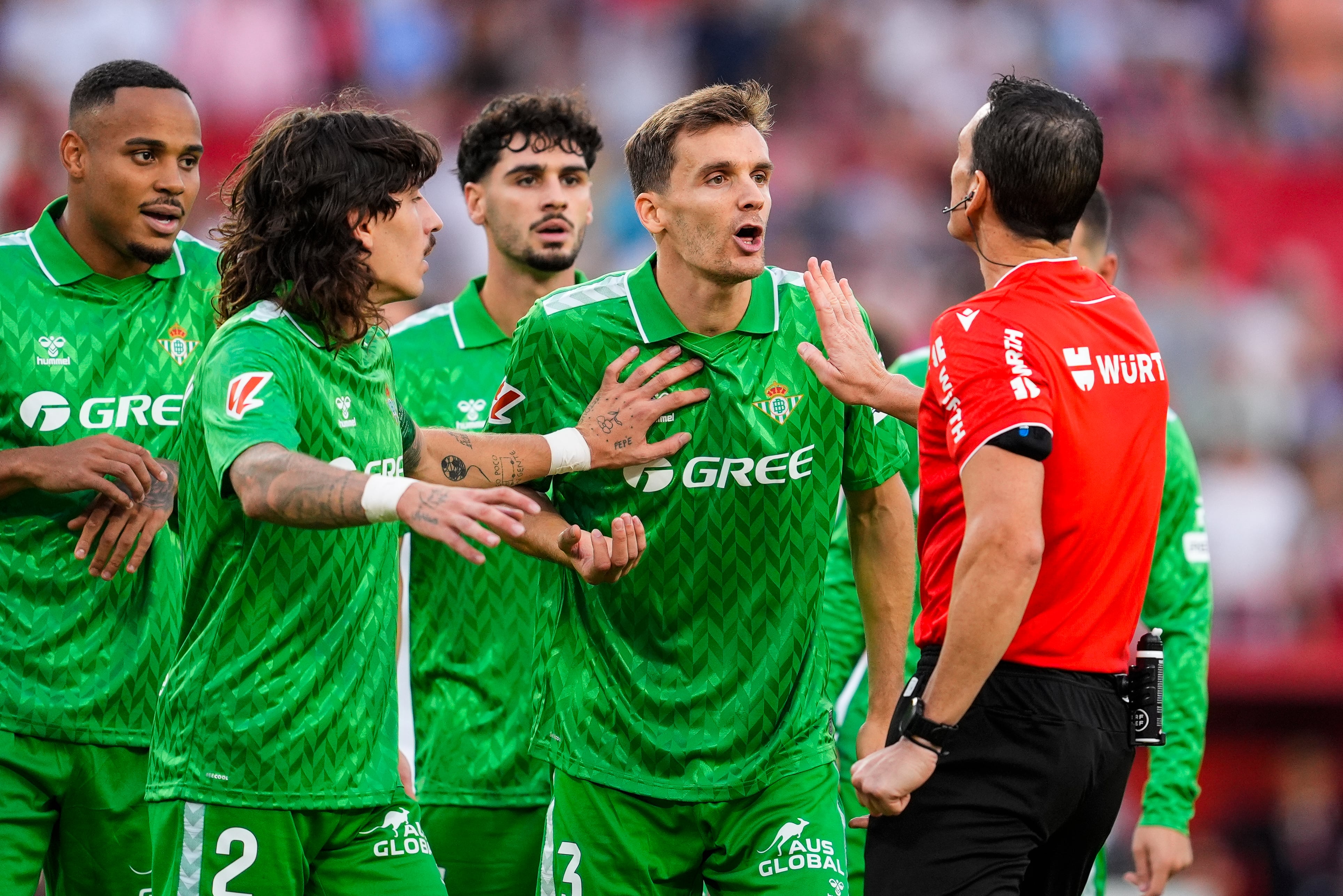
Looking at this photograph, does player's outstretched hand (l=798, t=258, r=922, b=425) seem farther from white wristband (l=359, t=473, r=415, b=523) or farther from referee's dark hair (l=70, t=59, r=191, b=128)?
referee's dark hair (l=70, t=59, r=191, b=128)

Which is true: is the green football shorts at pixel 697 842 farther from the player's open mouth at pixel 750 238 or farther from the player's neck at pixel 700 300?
the player's open mouth at pixel 750 238

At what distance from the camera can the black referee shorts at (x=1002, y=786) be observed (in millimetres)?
4246

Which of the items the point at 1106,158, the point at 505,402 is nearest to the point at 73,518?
the point at 505,402

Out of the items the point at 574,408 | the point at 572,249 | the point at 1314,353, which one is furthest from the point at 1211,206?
the point at 574,408

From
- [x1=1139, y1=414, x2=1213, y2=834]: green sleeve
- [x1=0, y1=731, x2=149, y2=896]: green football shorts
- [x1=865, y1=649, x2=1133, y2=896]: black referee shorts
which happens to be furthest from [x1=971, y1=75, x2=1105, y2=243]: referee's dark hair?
[x1=0, y1=731, x2=149, y2=896]: green football shorts

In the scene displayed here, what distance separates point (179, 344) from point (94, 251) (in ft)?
1.44

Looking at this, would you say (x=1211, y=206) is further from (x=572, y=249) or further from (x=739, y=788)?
(x=739, y=788)

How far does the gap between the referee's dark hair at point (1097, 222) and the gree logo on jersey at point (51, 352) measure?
12.2 feet

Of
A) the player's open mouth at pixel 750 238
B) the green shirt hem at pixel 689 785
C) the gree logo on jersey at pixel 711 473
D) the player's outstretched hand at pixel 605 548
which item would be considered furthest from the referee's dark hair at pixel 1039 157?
the green shirt hem at pixel 689 785

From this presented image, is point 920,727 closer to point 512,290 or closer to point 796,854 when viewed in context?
point 796,854

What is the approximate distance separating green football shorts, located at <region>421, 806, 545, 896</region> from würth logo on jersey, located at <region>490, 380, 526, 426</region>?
1696 millimetres

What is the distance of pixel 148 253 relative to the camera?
5715 millimetres

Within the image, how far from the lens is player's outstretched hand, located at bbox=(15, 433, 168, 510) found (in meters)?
5.24

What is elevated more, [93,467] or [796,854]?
[93,467]
